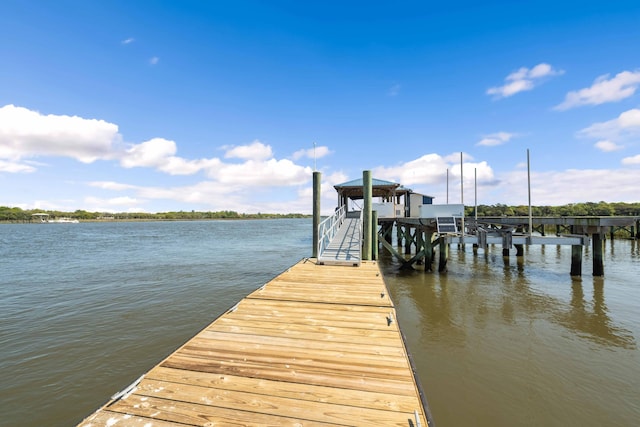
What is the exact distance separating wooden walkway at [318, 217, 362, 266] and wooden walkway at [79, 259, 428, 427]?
4097 mm

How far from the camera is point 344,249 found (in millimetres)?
10859

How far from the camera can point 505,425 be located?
4.03m

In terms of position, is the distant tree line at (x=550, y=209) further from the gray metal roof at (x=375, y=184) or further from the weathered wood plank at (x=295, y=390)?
the weathered wood plank at (x=295, y=390)

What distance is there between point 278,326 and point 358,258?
5660 mm

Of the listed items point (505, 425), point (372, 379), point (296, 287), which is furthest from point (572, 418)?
point (296, 287)

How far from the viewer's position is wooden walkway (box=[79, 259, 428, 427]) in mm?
2439

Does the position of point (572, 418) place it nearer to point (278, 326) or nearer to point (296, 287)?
point (278, 326)

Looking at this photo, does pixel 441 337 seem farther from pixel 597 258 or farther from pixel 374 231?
pixel 597 258

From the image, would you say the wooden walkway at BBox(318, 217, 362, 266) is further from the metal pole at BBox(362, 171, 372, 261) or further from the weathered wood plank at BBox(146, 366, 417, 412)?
the weathered wood plank at BBox(146, 366, 417, 412)

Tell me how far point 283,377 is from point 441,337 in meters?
5.52

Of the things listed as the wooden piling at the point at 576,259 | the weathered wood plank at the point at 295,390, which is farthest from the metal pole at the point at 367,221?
the wooden piling at the point at 576,259

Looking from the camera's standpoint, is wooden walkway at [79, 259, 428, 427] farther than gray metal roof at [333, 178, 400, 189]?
No

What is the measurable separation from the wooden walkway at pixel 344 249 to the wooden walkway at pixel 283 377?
13.4 ft

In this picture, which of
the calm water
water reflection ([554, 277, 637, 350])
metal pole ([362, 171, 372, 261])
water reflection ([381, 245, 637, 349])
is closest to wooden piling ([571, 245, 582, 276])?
water reflection ([381, 245, 637, 349])
